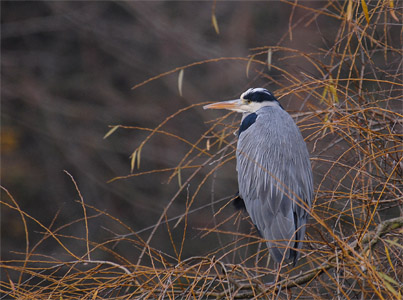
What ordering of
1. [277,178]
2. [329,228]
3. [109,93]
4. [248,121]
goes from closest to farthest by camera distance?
[329,228] → [277,178] → [248,121] → [109,93]

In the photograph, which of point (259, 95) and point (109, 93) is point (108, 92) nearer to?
point (109, 93)

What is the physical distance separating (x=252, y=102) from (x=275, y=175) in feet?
1.67

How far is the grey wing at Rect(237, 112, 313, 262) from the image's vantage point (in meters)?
2.47

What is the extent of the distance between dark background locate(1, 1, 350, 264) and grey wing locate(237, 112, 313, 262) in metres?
4.28

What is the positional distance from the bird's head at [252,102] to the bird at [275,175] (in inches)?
4.7

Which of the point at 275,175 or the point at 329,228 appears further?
the point at 275,175

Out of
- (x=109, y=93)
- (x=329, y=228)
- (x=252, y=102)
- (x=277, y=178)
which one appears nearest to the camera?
(x=329, y=228)

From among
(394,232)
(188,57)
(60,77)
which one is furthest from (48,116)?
(394,232)

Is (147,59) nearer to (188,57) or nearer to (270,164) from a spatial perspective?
(188,57)

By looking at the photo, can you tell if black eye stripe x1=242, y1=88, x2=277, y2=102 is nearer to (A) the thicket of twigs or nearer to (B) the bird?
(B) the bird

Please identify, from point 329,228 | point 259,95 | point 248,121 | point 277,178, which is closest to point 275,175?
point 277,178

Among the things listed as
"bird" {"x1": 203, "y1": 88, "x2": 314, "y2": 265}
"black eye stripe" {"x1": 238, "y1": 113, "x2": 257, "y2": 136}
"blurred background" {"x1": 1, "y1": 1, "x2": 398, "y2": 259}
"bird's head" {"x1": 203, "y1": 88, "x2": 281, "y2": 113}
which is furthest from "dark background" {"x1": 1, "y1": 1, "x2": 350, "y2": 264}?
"bird" {"x1": 203, "y1": 88, "x2": 314, "y2": 265}

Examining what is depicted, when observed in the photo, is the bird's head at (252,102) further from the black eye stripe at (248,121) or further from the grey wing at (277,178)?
the grey wing at (277,178)

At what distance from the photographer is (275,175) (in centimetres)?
253
